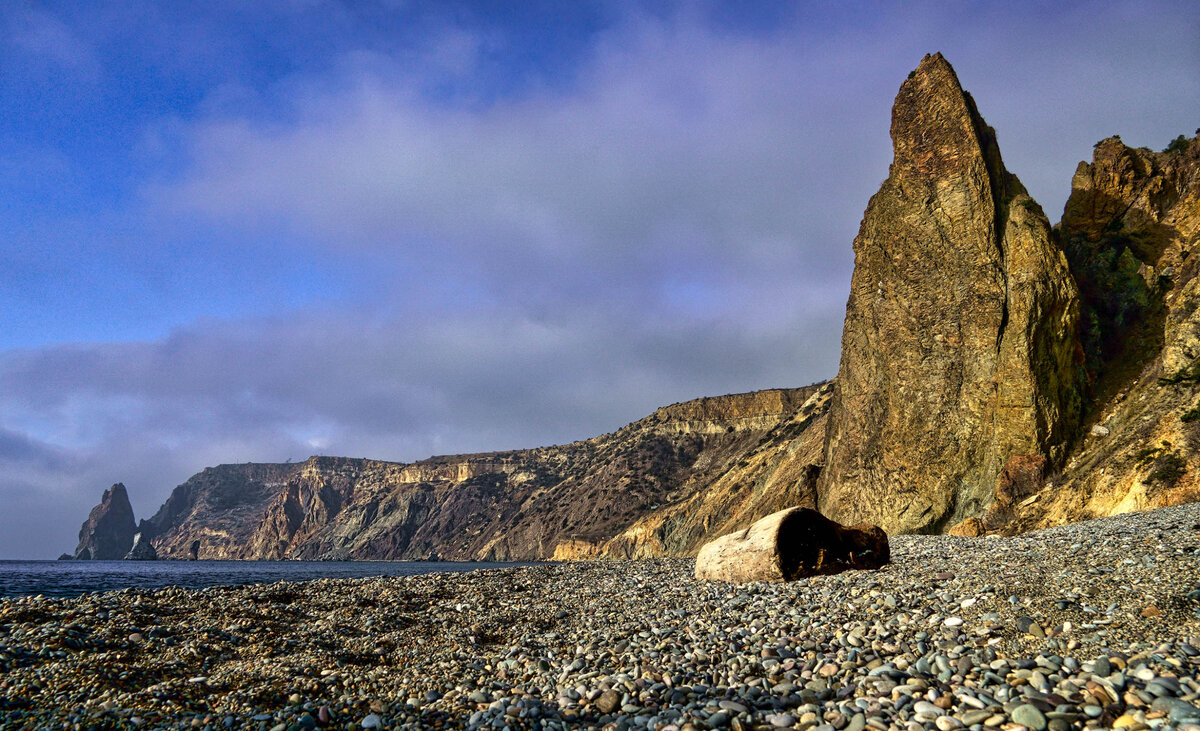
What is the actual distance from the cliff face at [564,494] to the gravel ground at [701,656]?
41622 mm

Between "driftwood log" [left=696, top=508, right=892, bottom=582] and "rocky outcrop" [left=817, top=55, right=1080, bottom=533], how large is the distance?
20.0 metres

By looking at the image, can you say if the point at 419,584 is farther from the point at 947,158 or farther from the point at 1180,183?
the point at 1180,183

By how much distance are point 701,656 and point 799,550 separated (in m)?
7.36

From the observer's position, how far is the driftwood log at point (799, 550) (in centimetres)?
1440

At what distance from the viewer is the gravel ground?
18.9 feet

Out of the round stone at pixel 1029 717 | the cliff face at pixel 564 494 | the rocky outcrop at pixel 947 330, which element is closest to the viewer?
the round stone at pixel 1029 717

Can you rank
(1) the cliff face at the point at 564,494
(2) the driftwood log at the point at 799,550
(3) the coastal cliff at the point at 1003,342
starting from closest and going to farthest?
(2) the driftwood log at the point at 799,550 < (3) the coastal cliff at the point at 1003,342 < (1) the cliff face at the point at 564,494

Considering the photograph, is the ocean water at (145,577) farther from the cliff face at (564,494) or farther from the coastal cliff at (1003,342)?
the cliff face at (564,494)

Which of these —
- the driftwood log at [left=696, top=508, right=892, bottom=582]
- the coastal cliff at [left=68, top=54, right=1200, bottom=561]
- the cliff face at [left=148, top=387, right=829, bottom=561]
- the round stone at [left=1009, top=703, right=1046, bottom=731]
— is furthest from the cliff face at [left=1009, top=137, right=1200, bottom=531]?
the cliff face at [left=148, top=387, right=829, bottom=561]

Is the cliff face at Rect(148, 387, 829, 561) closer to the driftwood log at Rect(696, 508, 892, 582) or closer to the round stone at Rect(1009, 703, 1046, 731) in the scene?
the driftwood log at Rect(696, 508, 892, 582)

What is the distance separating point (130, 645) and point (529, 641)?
6801 mm

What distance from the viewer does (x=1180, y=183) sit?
108 feet

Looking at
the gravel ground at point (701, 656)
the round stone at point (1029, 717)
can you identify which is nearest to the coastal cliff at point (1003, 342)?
the gravel ground at point (701, 656)

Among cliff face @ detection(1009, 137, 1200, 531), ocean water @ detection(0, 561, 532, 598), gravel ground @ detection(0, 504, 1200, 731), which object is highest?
cliff face @ detection(1009, 137, 1200, 531)
